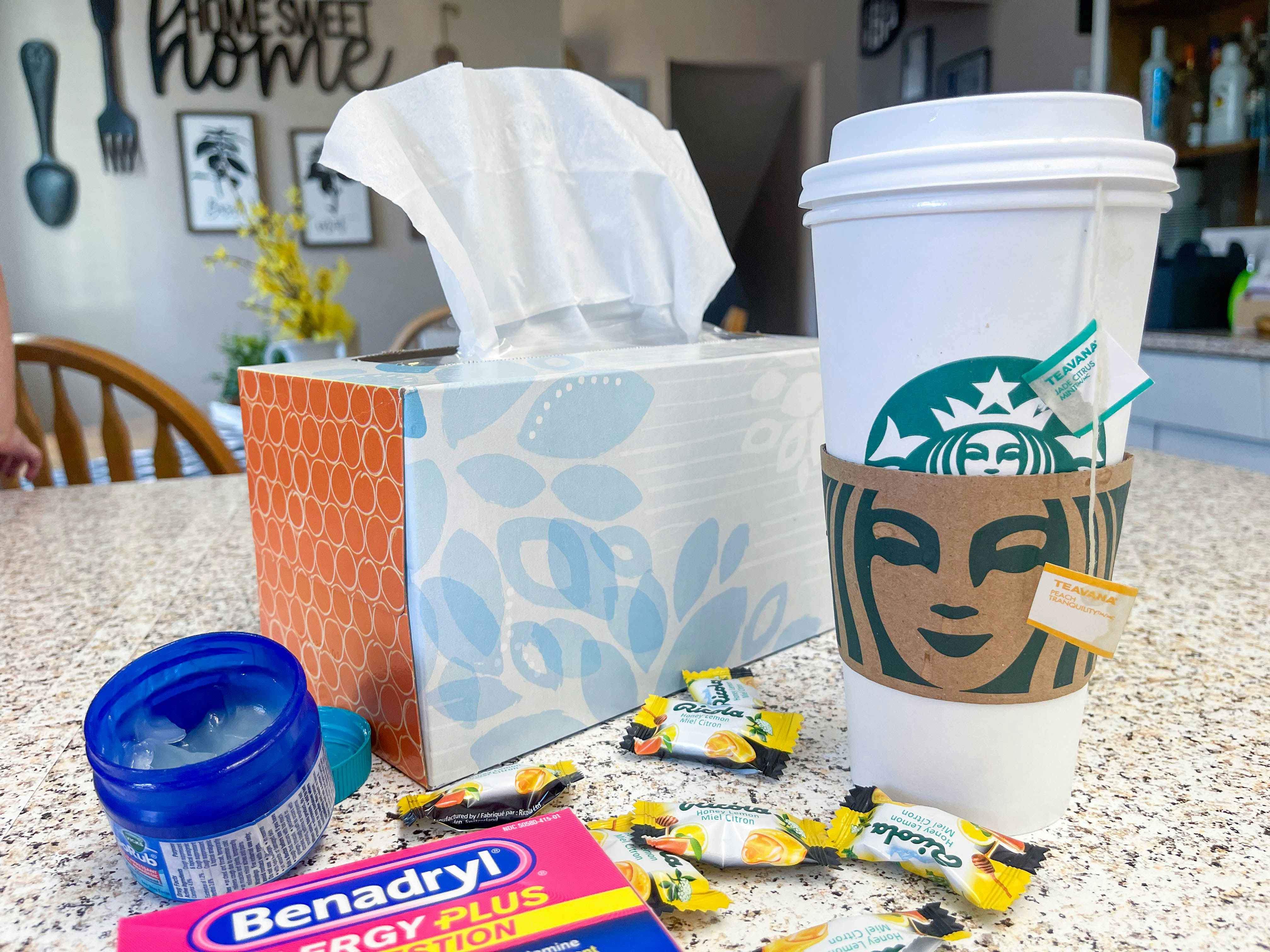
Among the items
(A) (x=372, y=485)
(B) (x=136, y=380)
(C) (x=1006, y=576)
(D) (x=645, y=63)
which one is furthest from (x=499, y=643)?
(D) (x=645, y=63)

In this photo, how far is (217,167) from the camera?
11.6 feet

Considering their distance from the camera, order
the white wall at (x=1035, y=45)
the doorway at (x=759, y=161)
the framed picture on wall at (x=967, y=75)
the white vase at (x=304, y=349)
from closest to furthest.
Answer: the white vase at (x=304, y=349), the white wall at (x=1035, y=45), the framed picture on wall at (x=967, y=75), the doorway at (x=759, y=161)

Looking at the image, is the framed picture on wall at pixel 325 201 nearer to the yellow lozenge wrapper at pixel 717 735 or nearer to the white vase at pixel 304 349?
the white vase at pixel 304 349

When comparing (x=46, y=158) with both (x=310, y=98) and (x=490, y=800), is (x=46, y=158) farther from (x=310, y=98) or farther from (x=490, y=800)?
(x=490, y=800)

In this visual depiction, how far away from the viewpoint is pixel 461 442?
16.8 inches

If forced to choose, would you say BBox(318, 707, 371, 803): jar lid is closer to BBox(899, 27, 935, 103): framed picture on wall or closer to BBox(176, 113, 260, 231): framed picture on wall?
BBox(176, 113, 260, 231): framed picture on wall

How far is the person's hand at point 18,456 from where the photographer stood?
120 cm

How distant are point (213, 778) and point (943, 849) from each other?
0.29 metres

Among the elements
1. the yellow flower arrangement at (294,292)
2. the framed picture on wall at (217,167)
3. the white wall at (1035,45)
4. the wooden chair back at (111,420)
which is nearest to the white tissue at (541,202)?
the wooden chair back at (111,420)

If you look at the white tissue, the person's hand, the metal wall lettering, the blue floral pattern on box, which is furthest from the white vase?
the metal wall lettering

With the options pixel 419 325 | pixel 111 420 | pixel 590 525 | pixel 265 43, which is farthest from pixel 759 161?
pixel 590 525

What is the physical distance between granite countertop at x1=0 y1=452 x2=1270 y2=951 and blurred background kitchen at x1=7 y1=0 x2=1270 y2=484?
1.86 meters

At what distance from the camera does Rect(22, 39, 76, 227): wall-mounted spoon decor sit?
3.33 metres

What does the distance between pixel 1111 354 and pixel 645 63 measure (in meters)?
4.02
